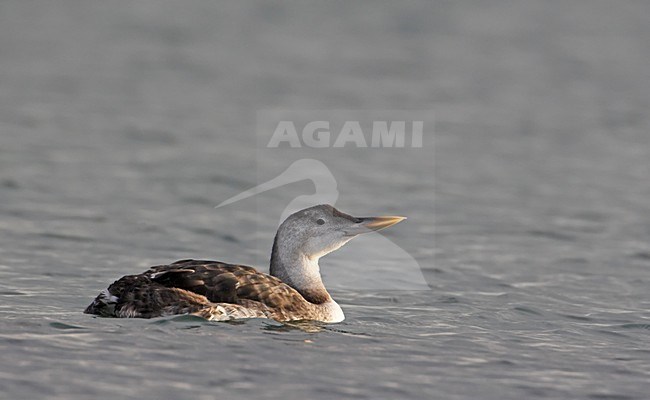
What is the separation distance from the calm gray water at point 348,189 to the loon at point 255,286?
144 mm

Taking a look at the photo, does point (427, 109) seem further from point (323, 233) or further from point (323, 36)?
point (323, 233)

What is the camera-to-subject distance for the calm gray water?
8586 millimetres

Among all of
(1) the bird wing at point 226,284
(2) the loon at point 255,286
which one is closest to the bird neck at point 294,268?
(2) the loon at point 255,286

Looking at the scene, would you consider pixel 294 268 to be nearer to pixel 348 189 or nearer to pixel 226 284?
pixel 226 284

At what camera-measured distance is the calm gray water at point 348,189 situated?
8.59m

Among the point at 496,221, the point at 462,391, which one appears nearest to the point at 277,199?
the point at 496,221

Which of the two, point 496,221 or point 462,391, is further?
point 496,221

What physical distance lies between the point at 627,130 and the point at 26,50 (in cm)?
1041

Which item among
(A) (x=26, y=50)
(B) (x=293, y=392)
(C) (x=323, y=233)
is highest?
(A) (x=26, y=50)

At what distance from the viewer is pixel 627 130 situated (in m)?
19.0

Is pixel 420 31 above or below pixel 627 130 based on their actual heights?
above

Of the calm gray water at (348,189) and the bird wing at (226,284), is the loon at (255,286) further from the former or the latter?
the calm gray water at (348,189)

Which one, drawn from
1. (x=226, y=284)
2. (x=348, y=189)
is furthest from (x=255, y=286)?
(x=348, y=189)

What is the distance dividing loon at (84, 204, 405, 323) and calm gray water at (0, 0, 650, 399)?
144 mm
